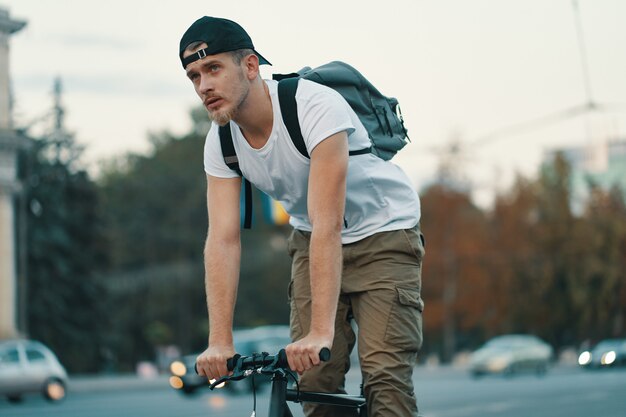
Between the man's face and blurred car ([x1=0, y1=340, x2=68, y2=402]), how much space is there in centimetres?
2683

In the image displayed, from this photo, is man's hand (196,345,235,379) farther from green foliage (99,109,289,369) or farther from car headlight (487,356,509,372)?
green foliage (99,109,289,369)

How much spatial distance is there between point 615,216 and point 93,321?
27.6 metres

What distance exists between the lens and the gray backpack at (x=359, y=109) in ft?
15.8

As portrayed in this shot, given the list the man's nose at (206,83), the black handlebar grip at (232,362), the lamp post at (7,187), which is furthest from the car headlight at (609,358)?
the lamp post at (7,187)

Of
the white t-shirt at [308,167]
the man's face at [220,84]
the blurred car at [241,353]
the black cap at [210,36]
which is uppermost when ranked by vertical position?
the black cap at [210,36]

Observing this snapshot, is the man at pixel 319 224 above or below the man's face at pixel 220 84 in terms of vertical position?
below

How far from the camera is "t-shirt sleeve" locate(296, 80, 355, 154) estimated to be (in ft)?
15.0

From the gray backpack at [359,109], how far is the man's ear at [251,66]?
0.15 m

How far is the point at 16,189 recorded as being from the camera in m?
52.3

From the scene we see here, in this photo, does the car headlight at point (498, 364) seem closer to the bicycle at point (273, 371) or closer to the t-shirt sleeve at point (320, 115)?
the t-shirt sleeve at point (320, 115)

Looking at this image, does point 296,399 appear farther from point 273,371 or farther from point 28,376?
point 28,376

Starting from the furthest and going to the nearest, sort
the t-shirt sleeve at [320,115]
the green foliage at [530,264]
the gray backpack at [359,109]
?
the green foliage at [530,264] → the gray backpack at [359,109] → the t-shirt sleeve at [320,115]

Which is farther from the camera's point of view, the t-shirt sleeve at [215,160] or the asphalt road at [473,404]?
the asphalt road at [473,404]

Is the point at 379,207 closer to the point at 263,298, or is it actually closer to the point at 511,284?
the point at 511,284
